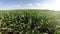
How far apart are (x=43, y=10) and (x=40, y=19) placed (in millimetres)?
871

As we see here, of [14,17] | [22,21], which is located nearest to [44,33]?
[22,21]

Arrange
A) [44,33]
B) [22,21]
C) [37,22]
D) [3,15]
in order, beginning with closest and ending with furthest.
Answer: [44,33]
[37,22]
[22,21]
[3,15]

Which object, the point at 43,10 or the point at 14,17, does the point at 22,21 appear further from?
the point at 43,10

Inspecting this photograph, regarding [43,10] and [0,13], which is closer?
[43,10]

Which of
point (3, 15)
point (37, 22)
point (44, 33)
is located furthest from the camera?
point (3, 15)

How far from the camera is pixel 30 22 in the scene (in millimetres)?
5586

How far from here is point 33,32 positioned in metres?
5.23

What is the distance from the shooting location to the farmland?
5.18 m

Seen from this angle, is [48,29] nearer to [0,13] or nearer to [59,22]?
[59,22]

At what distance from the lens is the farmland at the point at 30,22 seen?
518cm

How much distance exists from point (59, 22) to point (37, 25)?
721mm

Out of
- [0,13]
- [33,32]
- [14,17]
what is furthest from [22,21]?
[0,13]

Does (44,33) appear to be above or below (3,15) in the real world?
below

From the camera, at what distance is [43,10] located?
626 cm
